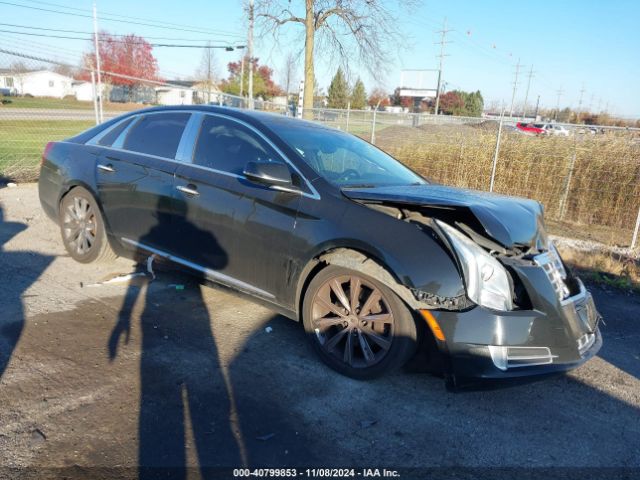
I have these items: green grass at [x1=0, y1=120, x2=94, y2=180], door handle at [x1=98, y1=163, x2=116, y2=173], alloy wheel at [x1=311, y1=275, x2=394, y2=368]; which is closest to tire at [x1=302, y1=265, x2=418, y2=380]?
alloy wheel at [x1=311, y1=275, x2=394, y2=368]

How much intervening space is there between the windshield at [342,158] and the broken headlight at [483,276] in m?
1.03

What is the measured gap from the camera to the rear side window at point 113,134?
16.4 ft

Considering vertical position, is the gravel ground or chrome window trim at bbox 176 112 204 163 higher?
chrome window trim at bbox 176 112 204 163

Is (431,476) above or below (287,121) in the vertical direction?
below

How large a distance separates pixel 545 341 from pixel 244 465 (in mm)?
1831

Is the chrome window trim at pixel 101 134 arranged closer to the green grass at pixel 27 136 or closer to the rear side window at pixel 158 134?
the rear side window at pixel 158 134

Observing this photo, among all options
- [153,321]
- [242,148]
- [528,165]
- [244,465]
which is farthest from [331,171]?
[528,165]

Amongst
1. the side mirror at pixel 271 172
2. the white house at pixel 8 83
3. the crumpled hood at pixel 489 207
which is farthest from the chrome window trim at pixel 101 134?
the white house at pixel 8 83

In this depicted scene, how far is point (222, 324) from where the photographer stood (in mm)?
4098

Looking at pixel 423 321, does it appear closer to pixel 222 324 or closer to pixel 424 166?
pixel 222 324

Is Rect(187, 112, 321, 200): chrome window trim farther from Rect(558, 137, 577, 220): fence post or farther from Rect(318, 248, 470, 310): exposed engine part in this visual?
Rect(558, 137, 577, 220): fence post

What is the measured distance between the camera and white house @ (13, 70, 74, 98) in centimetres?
1630

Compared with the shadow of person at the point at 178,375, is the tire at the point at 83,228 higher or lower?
higher

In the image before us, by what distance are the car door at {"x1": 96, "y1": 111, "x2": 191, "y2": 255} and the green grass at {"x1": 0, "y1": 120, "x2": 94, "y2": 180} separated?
20.8 ft
